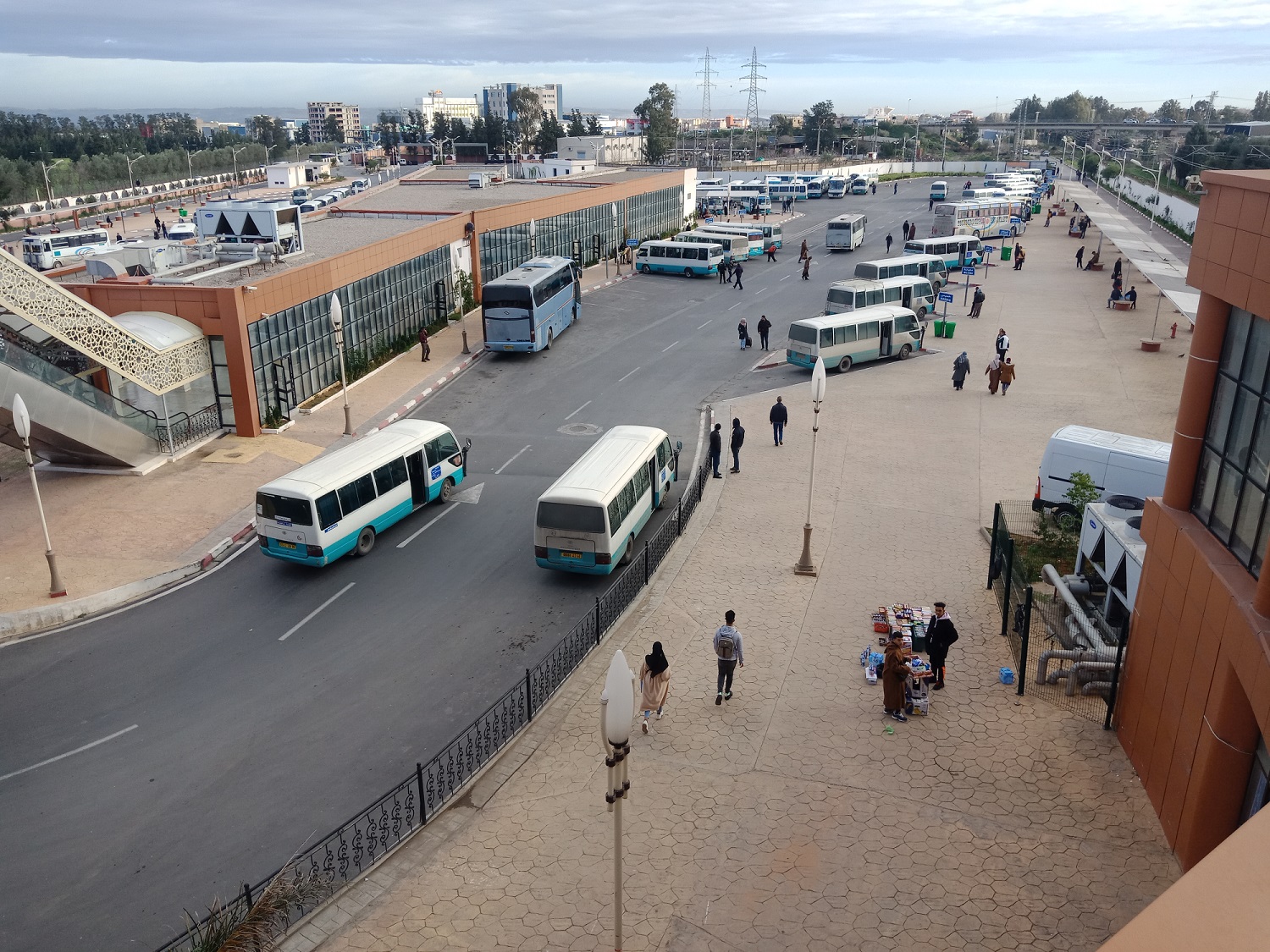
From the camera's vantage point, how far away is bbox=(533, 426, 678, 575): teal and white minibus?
16.5m

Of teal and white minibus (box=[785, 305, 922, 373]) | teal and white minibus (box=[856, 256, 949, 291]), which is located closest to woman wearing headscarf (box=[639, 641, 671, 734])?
teal and white minibus (box=[785, 305, 922, 373])

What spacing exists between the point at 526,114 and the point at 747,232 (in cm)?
13806

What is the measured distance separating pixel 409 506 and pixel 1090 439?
1385 cm

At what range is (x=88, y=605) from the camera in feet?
52.7

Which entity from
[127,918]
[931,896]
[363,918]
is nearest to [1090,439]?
[931,896]

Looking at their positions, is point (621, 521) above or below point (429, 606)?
above

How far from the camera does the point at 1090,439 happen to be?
18.8 meters

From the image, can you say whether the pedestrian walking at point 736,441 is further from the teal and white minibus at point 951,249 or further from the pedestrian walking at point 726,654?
the teal and white minibus at point 951,249

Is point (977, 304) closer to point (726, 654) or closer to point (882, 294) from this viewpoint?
point (882, 294)

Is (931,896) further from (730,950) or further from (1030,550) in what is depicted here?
(1030,550)

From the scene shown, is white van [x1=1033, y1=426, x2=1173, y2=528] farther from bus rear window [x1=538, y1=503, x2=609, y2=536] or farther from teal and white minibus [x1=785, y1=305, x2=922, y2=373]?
teal and white minibus [x1=785, y1=305, x2=922, y2=373]

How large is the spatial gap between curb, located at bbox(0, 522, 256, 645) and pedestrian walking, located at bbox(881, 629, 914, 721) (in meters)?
12.7

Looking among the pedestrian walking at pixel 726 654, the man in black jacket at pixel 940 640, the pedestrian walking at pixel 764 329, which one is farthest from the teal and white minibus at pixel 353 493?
the pedestrian walking at pixel 764 329

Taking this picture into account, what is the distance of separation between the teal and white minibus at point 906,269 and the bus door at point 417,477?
88.4 feet
